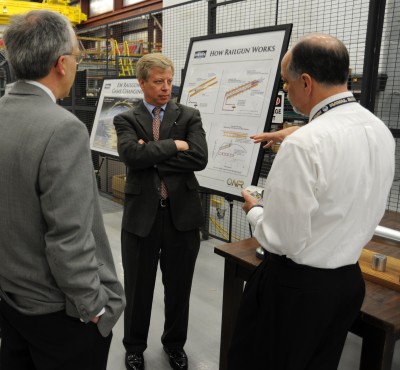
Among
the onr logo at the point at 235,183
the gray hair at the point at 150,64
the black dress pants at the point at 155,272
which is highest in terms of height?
the gray hair at the point at 150,64

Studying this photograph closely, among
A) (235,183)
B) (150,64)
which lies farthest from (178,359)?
(150,64)

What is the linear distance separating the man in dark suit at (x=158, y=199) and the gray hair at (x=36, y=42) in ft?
2.87

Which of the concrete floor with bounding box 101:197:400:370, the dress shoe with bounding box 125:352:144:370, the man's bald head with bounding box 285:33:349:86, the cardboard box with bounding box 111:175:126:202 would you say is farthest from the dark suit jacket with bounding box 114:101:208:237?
the cardboard box with bounding box 111:175:126:202

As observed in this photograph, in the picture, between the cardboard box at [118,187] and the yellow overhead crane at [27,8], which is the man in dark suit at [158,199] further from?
the yellow overhead crane at [27,8]

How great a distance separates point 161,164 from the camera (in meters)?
2.00


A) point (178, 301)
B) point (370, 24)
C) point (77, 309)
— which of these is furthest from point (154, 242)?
point (370, 24)

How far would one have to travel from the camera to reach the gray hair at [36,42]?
1040 mm

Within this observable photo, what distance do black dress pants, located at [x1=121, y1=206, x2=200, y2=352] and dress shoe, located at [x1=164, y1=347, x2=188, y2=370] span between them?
0.10 meters

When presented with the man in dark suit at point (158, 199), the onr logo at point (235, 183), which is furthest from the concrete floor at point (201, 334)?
the onr logo at point (235, 183)

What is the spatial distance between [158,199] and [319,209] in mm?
988

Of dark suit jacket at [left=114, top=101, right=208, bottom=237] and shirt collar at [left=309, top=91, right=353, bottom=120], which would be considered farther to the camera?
dark suit jacket at [left=114, top=101, right=208, bottom=237]

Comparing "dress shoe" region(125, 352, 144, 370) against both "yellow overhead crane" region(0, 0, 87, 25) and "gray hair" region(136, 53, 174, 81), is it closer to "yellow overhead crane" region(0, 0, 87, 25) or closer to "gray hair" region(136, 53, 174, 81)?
"gray hair" region(136, 53, 174, 81)

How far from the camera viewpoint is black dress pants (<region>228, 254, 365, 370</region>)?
124 cm

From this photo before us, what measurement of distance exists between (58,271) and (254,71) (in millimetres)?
1803
